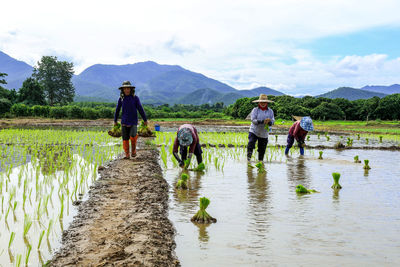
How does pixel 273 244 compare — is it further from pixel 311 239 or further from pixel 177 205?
pixel 177 205

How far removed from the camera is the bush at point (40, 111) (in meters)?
37.9

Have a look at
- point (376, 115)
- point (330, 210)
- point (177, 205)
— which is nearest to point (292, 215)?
point (330, 210)

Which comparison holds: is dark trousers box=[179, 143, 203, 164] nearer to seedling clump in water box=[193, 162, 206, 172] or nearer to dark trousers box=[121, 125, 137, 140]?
seedling clump in water box=[193, 162, 206, 172]

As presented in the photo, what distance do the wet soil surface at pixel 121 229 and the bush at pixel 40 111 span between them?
36043 mm

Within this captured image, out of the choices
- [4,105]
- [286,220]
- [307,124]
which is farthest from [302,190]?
[4,105]

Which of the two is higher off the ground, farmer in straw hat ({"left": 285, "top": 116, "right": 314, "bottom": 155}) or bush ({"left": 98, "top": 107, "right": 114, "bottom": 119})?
bush ({"left": 98, "top": 107, "right": 114, "bottom": 119})

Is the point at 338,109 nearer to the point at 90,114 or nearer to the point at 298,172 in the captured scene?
the point at 90,114

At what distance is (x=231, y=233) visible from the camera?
3559 millimetres

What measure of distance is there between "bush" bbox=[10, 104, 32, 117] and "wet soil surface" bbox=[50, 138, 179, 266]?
36.7 meters

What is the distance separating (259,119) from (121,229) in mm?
5043

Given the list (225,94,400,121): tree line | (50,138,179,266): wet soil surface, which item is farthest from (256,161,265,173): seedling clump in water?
(225,94,400,121): tree line

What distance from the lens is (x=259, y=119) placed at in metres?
7.91

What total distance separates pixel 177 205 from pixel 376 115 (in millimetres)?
42341

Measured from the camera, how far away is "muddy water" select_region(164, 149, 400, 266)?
9.91 ft
